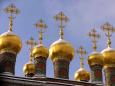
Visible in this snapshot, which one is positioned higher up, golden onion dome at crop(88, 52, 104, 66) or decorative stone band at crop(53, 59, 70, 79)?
golden onion dome at crop(88, 52, 104, 66)

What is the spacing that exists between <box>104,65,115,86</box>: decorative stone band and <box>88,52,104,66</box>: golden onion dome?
2.07 ft

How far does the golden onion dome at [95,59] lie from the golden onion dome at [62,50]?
1.33 meters

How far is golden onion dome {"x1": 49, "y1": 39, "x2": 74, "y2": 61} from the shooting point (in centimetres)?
3491

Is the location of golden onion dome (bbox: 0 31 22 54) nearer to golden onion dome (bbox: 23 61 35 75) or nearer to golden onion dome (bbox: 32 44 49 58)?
golden onion dome (bbox: 32 44 49 58)

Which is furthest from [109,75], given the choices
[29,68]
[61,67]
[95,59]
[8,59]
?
[8,59]

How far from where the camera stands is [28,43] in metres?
38.5

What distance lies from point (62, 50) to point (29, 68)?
3981mm

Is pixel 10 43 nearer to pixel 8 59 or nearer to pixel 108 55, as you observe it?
pixel 8 59

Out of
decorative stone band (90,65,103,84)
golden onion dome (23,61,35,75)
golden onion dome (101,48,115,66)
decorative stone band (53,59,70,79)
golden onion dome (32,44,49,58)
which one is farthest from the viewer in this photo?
golden onion dome (23,61,35,75)

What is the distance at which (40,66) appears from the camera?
114 ft

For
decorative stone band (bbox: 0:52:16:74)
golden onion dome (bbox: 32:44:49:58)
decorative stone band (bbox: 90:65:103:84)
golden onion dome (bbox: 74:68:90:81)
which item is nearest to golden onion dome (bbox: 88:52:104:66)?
decorative stone band (bbox: 90:65:103:84)

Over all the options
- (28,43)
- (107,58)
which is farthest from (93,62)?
(28,43)

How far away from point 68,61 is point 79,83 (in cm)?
200

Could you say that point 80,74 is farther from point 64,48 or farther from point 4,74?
point 4,74
